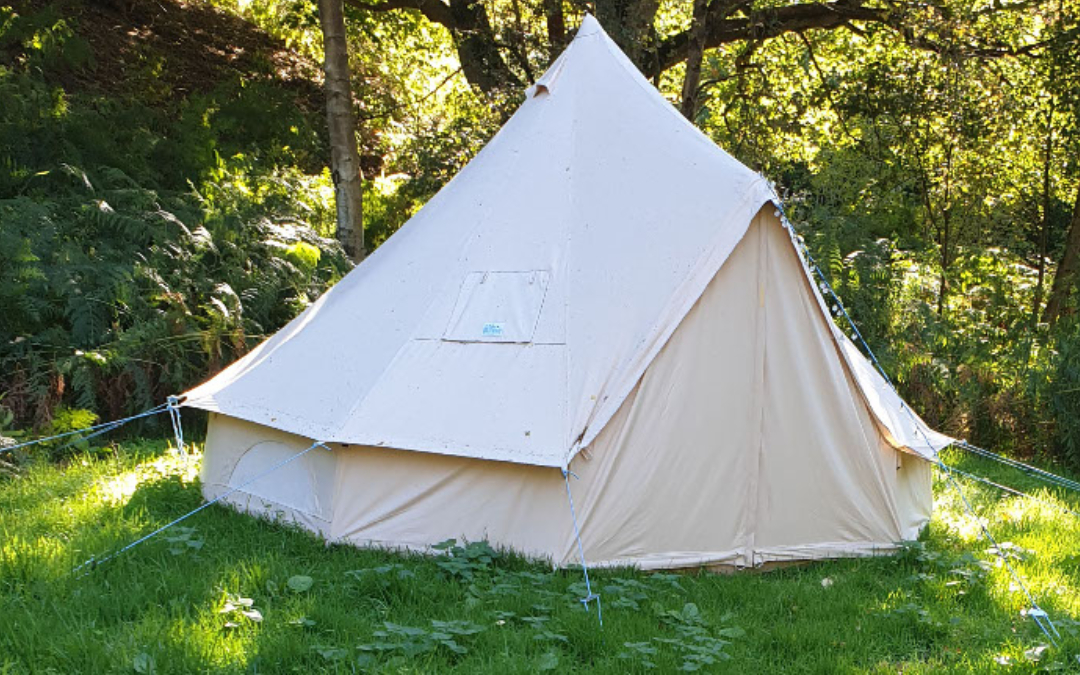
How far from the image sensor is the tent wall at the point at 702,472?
5000 millimetres

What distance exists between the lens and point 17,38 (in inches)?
444

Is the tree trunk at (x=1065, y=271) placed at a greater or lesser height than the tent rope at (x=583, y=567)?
greater

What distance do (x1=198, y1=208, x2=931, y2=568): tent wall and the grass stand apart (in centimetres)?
15

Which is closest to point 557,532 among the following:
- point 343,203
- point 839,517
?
point 839,517

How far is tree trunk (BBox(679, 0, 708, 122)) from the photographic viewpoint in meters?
10.2

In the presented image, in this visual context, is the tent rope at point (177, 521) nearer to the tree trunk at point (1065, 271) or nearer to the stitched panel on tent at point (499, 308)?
the stitched panel on tent at point (499, 308)

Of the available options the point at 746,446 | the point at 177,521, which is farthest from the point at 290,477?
the point at 746,446

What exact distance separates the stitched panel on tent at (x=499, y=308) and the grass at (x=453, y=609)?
3.51 ft

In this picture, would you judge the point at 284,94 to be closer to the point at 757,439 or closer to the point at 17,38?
the point at 17,38

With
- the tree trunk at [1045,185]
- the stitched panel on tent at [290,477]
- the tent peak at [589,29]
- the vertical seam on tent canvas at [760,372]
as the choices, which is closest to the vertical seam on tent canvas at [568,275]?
the tent peak at [589,29]

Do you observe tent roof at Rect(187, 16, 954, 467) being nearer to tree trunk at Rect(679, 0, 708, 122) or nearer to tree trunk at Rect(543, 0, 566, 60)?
tree trunk at Rect(679, 0, 708, 122)

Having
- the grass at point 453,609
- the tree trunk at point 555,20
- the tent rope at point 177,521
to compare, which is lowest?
the grass at point 453,609

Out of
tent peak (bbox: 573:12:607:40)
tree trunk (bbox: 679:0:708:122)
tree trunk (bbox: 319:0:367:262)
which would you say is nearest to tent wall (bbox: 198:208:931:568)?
tent peak (bbox: 573:12:607:40)

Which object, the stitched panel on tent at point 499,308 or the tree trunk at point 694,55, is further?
the tree trunk at point 694,55
